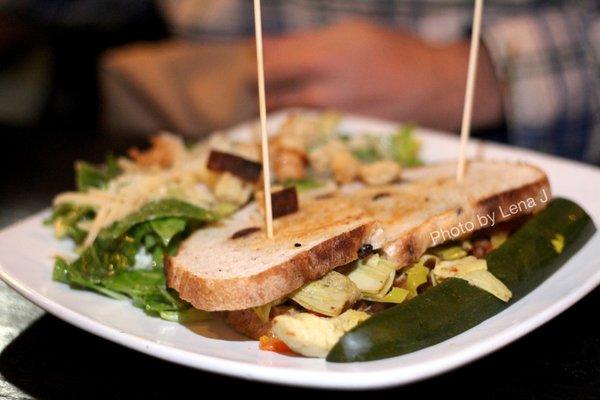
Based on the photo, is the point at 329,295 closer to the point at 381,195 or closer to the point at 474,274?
the point at 474,274

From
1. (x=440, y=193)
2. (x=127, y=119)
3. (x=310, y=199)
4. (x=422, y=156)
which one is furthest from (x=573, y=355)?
(x=127, y=119)

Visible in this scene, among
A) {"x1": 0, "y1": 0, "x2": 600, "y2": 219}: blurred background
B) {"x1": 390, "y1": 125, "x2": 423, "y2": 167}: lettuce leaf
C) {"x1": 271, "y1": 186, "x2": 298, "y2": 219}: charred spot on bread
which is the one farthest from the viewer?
{"x1": 0, "y1": 0, "x2": 600, "y2": 219}: blurred background

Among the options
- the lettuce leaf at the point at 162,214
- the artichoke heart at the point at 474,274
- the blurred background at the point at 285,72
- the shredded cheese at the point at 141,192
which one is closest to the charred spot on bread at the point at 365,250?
the artichoke heart at the point at 474,274

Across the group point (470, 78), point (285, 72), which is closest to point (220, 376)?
point (470, 78)

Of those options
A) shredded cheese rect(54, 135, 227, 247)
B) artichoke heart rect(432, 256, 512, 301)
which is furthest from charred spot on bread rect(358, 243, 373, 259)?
shredded cheese rect(54, 135, 227, 247)

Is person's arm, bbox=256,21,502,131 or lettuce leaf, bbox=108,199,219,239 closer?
lettuce leaf, bbox=108,199,219,239

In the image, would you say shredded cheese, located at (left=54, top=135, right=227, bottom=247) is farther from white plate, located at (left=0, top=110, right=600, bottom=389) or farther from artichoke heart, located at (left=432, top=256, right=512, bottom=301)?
artichoke heart, located at (left=432, top=256, right=512, bottom=301)

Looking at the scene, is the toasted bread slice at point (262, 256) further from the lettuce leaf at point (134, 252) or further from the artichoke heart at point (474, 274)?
the artichoke heart at point (474, 274)

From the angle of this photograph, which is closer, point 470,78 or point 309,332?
point 309,332
